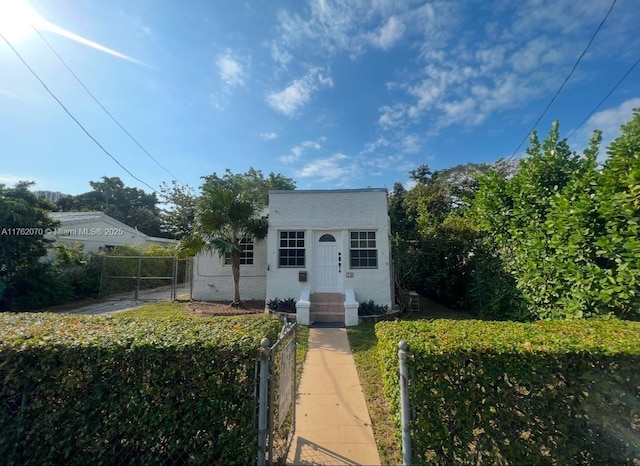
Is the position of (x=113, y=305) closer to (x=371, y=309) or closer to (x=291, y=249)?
(x=291, y=249)

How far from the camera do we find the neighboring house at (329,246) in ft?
30.8

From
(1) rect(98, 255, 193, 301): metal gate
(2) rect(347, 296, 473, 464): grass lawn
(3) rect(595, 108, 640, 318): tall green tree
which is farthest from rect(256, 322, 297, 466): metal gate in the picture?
(1) rect(98, 255, 193, 301): metal gate

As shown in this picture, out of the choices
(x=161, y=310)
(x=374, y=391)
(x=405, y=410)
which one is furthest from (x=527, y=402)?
(x=161, y=310)

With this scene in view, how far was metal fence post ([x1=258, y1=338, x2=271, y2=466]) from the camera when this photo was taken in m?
2.14

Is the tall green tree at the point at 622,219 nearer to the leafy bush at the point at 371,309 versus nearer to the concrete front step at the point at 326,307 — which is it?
the leafy bush at the point at 371,309

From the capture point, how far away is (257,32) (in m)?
7.18

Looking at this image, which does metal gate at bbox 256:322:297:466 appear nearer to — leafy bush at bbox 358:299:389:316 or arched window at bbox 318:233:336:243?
leafy bush at bbox 358:299:389:316

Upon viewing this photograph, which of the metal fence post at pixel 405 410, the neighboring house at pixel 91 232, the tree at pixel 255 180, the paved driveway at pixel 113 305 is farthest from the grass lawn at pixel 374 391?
the tree at pixel 255 180

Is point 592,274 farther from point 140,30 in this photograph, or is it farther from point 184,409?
point 140,30

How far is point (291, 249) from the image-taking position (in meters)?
9.87

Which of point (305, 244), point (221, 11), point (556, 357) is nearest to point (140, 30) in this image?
point (221, 11)

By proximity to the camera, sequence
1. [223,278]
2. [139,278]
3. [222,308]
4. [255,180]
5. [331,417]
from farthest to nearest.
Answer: [255,180], [139,278], [223,278], [222,308], [331,417]

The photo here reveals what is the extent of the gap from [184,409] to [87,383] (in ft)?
2.94

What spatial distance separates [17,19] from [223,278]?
403 inches
